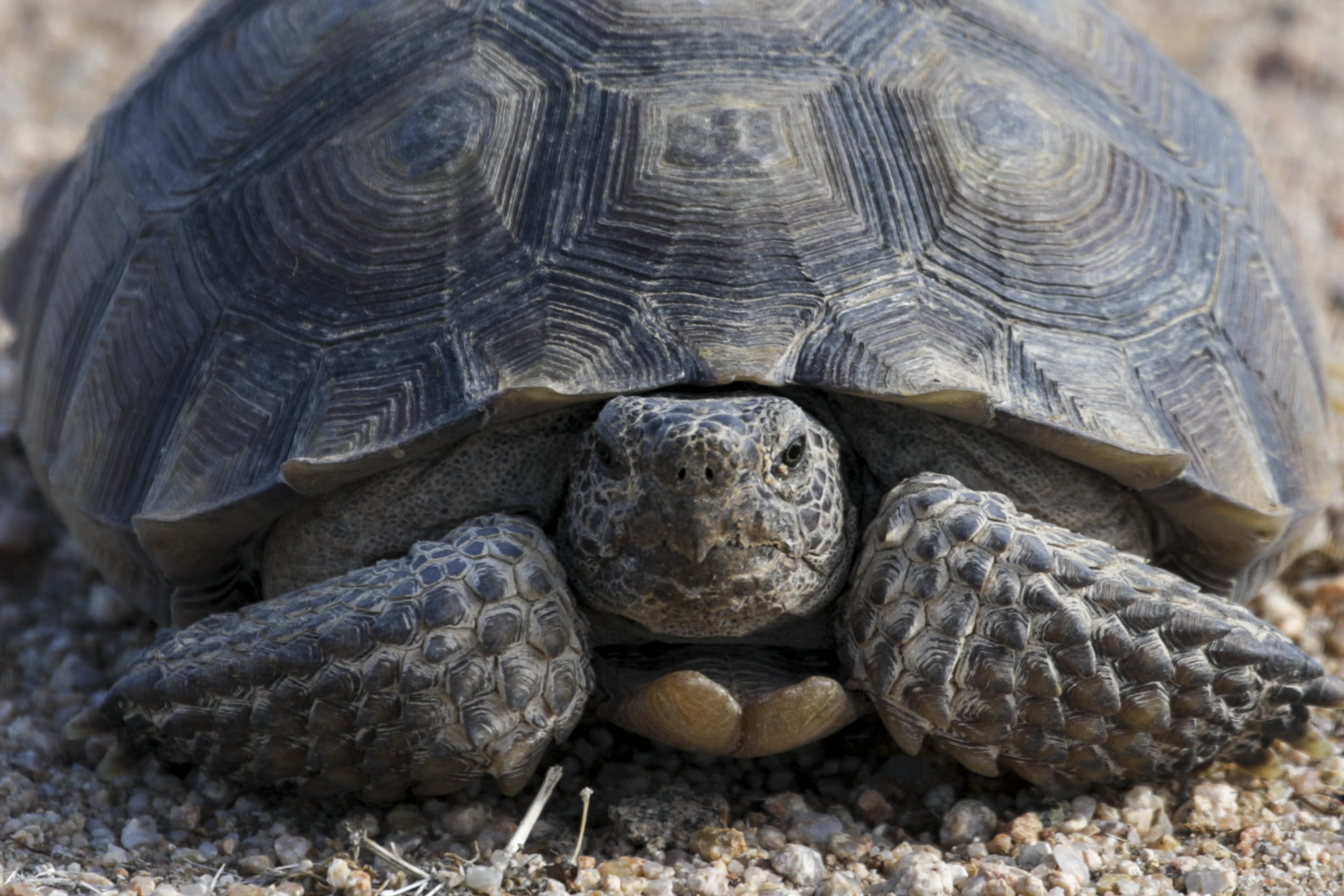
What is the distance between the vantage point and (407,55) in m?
3.51

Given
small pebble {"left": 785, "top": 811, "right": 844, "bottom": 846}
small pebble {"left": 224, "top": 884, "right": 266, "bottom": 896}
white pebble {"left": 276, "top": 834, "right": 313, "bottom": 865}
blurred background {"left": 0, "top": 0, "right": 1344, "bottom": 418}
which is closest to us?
small pebble {"left": 224, "top": 884, "right": 266, "bottom": 896}

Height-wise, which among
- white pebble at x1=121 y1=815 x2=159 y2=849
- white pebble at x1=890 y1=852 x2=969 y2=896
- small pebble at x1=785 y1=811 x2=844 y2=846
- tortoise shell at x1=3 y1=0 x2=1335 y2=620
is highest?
tortoise shell at x1=3 y1=0 x2=1335 y2=620

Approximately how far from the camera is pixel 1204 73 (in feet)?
25.1

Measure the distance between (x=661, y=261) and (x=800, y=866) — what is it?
1.24 meters

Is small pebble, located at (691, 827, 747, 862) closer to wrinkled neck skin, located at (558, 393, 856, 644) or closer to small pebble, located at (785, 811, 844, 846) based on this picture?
small pebble, located at (785, 811, 844, 846)

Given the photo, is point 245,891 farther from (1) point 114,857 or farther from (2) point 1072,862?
(2) point 1072,862

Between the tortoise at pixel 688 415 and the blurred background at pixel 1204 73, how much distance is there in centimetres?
321

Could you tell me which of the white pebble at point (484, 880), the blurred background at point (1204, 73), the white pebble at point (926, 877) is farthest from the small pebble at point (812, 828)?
the blurred background at point (1204, 73)

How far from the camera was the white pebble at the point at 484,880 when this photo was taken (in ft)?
9.05

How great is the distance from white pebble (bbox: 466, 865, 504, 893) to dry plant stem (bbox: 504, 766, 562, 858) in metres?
0.07

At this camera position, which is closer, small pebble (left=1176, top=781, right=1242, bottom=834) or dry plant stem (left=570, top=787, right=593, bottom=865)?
dry plant stem (left=570, top=787, right=593, bottom=865)

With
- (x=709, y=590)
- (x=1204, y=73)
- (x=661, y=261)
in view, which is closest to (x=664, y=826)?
(x=709, y=590)

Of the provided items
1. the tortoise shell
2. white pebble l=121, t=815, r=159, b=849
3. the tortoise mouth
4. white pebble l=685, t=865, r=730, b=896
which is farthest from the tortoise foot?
white pebble l=121, t=815, r=159, b=849

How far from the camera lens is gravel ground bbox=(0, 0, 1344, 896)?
2.81 metres
